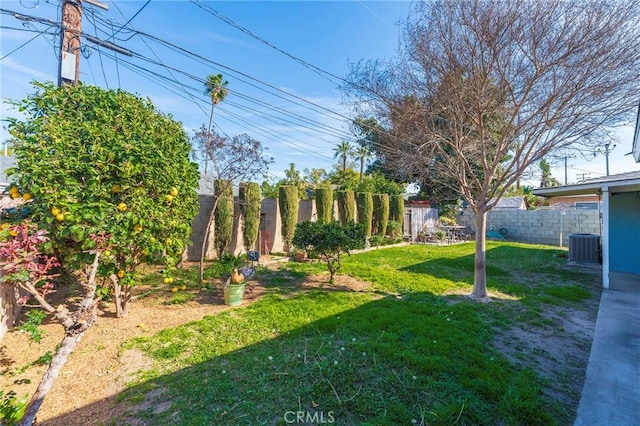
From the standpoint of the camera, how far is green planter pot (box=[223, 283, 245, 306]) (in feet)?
16.4

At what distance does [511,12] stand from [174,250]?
6.26 metres

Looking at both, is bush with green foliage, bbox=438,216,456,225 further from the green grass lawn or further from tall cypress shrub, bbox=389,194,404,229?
the green grass lawn

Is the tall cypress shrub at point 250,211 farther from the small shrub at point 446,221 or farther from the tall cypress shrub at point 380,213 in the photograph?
the small shrub at point 446,221

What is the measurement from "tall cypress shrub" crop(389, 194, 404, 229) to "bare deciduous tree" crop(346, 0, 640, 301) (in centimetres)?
886

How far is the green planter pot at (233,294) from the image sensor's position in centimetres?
500

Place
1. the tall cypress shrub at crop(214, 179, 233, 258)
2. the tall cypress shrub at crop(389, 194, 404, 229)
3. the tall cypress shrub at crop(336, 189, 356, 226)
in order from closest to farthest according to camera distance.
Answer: the tall cypress shrub at crop(214, 179, 233, 258), the tall cypress shrub at crop(336, 189, 356, 226), the tall cypress shrub at crop(389, 194, 404, 229)

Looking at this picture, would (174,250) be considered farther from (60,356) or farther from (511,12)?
(511,12)

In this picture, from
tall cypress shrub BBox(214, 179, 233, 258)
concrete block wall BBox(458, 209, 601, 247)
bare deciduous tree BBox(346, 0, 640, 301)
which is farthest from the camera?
concrete block wall BBox(458, 209, 601, 247)

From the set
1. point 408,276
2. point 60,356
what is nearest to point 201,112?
point 408,276

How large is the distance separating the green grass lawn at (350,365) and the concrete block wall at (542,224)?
32.2 feet

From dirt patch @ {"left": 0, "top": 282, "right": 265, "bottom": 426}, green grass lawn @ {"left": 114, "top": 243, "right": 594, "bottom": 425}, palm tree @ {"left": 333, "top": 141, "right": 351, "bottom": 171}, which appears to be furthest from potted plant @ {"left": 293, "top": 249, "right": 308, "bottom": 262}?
palm tree @ {"left": 333, "top": 141, "right": 351, "bottom": 171}

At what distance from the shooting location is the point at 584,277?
7.41 meters

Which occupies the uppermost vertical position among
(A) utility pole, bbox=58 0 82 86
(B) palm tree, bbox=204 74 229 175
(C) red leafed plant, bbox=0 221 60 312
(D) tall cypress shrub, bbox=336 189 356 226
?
(B) palm tree, bbox=204 74 229 175

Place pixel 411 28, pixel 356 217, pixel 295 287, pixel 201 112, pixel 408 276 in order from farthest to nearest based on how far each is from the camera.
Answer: pixel 356 217 < pixel 201 112 < pixel 408 276 < pixel 295 287 < pixel 411 28
